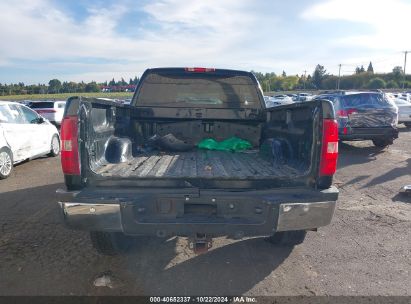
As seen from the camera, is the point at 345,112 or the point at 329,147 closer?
the point at 329,147

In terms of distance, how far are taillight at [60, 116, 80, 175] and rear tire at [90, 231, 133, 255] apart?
87 centimetres

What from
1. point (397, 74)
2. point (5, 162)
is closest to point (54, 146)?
point (5, 162)

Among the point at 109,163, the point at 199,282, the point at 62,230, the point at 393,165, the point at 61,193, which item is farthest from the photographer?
the point at 393,165

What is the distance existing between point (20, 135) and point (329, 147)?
7.46 m

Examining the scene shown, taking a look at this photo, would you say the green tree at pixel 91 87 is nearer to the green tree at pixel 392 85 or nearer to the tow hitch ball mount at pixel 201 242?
the green tree at pixel 392 85

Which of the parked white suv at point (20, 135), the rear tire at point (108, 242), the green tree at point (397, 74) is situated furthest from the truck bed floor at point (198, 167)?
the green tree at point (397, 74)

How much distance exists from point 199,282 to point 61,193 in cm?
148

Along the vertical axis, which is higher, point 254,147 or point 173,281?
point 254,147

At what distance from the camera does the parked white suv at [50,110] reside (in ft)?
59.8

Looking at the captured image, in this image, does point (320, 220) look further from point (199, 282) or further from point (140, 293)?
point (140, 293)

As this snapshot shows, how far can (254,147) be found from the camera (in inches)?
193

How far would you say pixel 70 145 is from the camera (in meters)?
2.85

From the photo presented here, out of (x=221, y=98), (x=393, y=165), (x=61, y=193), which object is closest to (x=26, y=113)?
(x=221, y=98)

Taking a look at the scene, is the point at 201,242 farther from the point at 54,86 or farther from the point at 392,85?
the point at 54,86
